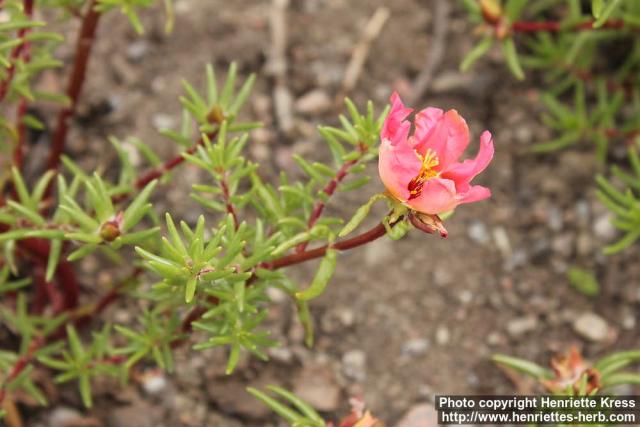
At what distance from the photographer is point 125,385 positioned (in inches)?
112

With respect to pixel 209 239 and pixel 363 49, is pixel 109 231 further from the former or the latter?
pixel 363 49

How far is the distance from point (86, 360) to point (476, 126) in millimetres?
1886

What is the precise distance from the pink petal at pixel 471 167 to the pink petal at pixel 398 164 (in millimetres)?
96

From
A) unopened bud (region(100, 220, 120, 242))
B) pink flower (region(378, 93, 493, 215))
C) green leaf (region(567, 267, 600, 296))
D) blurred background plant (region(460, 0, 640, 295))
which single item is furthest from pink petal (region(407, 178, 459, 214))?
green leaf (region(567, 267, 600, 296))

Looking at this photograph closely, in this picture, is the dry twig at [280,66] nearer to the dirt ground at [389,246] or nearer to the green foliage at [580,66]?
the dirt ground at [389,246]

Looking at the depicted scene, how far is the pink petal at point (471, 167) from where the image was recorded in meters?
1.75

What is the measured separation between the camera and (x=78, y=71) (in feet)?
9.05

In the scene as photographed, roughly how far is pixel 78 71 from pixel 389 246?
4.48 ft

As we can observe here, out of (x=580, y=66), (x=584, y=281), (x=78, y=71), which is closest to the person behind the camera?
(x=78, y=71)

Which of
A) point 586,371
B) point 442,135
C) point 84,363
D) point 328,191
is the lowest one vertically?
point 586,371

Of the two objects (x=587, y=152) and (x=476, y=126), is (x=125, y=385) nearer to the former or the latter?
(x=476, y=126)

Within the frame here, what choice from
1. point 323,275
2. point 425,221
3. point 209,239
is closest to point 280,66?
point 209,239

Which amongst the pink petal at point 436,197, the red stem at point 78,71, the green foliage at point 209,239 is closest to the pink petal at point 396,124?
the pink petal at point 436,197

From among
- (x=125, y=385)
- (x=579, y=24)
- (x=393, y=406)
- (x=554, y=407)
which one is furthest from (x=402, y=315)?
(x=579, y=24)
